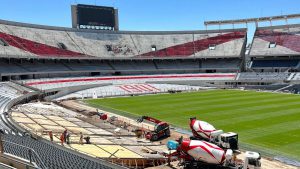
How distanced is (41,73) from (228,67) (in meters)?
46.0

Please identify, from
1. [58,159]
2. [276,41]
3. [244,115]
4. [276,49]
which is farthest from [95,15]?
[58,159]

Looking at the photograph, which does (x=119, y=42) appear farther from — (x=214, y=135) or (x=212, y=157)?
(x=212, y=157)

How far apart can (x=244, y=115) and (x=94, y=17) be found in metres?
63.0

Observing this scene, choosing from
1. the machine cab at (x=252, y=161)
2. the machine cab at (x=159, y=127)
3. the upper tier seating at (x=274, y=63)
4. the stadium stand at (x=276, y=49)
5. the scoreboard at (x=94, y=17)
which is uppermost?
the scoreboard at (x=94, y=17)

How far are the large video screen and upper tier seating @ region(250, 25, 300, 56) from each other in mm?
39107

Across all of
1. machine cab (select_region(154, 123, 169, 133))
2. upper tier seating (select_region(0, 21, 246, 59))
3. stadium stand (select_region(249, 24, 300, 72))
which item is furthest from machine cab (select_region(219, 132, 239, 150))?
stadium stand (select_region(249, 24, 300, 72))

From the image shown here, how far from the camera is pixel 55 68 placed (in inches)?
2908

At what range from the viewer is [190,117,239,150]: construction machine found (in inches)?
820

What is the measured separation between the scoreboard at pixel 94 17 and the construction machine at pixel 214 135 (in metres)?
73.0

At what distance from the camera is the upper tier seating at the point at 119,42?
7381cm

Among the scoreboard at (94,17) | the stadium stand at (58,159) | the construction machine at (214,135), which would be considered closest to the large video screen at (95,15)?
the scoreboard at (94,17)

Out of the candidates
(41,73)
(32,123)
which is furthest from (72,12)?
(32,123)

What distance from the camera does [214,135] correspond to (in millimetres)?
20844

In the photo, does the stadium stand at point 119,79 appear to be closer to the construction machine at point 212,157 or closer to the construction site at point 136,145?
the construction site at point 136,145
